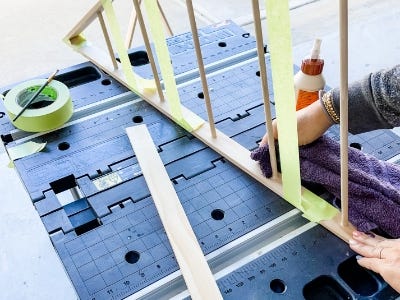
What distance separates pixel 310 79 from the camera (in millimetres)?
930

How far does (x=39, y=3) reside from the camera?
2.73m

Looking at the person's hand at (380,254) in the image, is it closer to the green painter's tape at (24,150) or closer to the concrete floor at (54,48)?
the green painter's tape at (24,150)

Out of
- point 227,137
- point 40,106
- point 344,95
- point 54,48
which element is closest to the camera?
point 344,95

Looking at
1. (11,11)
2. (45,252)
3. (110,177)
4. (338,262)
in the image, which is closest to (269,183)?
(338,262)

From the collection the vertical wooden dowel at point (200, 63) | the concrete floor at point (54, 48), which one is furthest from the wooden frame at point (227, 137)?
the concrete floor at point (54, 48)

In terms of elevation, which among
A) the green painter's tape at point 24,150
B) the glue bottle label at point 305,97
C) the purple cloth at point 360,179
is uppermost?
the glue bottle label at point 305,97

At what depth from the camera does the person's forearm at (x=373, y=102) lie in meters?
0.74

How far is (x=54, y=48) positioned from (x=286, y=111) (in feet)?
6.18

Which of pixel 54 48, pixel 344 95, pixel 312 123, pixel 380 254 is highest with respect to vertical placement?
pixel 344 95

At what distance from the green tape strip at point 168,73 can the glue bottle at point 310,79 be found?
22 centimetres

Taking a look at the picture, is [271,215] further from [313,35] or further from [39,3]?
[39,3]

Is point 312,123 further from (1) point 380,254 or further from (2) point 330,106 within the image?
(1) point 380,254

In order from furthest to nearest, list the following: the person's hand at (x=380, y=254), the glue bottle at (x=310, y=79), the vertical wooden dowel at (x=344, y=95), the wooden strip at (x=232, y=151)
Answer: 1. the glue bottle at (x=310, y=79)
2. the wooden strip at (x=232, y=151)
3. the person's hand at (x=380, y=254)
4. the vertical wooden dowel at (x=344, y=95)

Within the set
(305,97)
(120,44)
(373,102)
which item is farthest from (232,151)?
(120,44)
